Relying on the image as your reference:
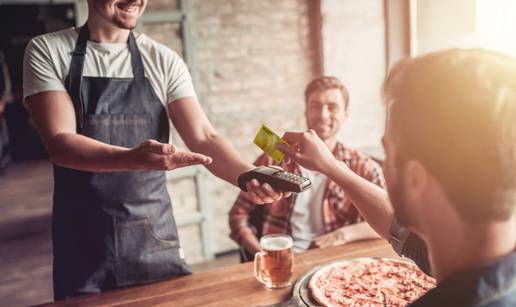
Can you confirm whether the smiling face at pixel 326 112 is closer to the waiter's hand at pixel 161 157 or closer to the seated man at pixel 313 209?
the seated man at pixel 313 209

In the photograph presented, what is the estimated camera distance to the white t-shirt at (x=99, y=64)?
1.74m

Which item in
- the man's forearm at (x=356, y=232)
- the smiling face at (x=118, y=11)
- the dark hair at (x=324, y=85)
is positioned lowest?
the man's forearm at (x=356, y=232)

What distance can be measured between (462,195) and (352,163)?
1.55m

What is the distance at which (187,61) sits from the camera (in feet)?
11.8

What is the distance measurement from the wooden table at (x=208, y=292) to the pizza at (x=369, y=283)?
95 mm

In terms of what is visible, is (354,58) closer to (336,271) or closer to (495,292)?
(336,271)

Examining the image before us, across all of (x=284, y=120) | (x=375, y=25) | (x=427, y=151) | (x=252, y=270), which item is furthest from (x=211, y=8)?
(x=427, y=151)

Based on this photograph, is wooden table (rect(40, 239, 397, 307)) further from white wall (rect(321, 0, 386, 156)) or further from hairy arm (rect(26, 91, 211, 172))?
white wall (rect(321, 0, 386, 156))

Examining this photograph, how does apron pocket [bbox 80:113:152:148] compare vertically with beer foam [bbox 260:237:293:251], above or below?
above

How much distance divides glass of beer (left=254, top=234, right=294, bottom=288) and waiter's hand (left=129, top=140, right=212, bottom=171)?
15.3 inches

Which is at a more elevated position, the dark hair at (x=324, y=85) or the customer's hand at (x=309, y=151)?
the dark hair at (x=324, y=85)

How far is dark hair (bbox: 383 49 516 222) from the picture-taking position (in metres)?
0.83

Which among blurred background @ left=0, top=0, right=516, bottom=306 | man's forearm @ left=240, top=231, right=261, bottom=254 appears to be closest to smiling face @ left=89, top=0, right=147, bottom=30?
man's forearm @ left=240, top=231, right=261, bottom=254

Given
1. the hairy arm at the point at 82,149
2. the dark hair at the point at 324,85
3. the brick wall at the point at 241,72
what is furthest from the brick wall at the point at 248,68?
the hairy arm at the point at 82,149
